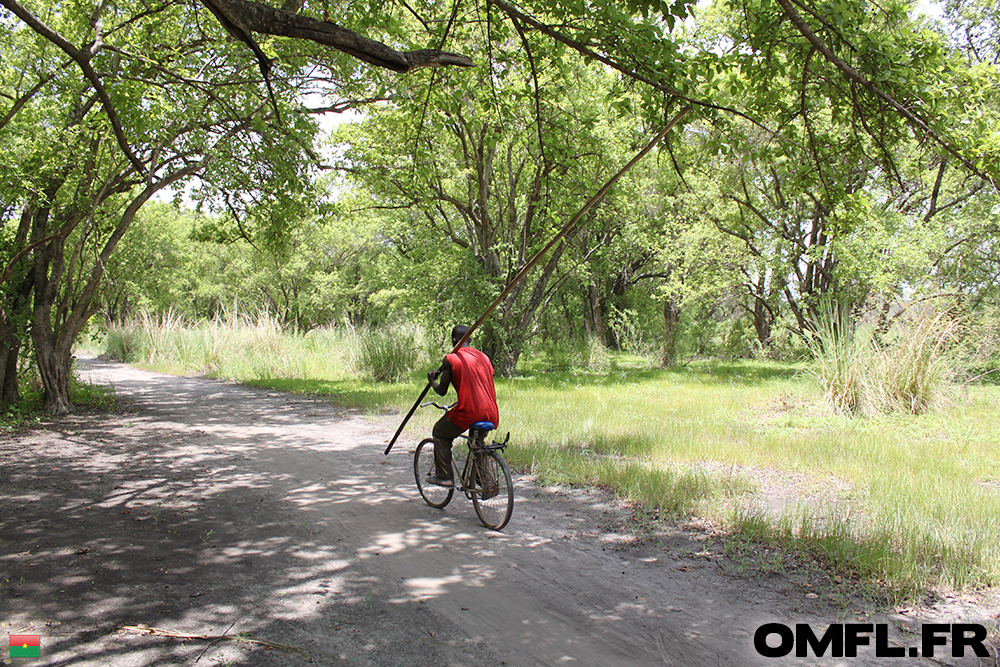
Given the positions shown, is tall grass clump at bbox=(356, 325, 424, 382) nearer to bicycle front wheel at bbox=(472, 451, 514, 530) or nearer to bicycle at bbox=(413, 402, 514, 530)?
bicycle at bbox=(413, 402, 514, 530)

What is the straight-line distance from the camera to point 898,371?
1097 cm

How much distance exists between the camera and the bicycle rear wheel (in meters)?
6.43

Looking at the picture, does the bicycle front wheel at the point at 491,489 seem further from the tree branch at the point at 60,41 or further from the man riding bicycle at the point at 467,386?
the tree branch at the point at 60,41

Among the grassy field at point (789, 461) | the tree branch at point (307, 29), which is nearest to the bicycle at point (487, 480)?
the grassy field at point (789, 461)

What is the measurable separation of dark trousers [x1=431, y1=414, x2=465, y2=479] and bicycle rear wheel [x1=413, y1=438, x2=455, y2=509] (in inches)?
5.6

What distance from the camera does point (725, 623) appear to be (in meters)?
3.93

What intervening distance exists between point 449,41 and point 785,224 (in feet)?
47.8

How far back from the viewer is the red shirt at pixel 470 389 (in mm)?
5930

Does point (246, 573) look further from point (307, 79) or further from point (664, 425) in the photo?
point (307, 79)

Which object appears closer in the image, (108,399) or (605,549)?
(605,549)

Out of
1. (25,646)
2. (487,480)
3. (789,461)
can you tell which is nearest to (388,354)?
(789,461)

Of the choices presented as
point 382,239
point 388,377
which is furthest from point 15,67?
point 382,239

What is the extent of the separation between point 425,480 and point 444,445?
58cm

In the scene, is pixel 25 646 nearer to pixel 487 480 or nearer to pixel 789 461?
pixel 487 480
